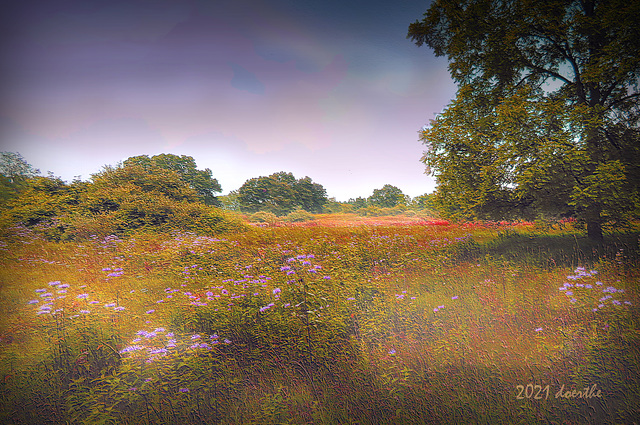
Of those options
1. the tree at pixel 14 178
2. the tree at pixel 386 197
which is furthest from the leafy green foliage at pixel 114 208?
the tree at pixel 386 197

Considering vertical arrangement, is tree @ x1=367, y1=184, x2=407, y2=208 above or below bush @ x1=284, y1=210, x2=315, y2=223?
above

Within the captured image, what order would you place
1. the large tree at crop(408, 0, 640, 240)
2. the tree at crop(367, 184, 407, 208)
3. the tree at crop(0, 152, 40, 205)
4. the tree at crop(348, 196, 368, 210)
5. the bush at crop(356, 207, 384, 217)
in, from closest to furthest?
the large tree at crop(408, 0, 640, 240), the tree at crop(0, 152, 40, 205), the bush at crop(356, 207, 384, 217), the tree at crop(348, 196, 368, 210), the tree at crop(367, 184, 407, 208)

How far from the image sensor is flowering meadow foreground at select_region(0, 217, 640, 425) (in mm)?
2252

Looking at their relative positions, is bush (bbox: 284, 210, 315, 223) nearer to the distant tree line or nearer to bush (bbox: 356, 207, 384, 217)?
bush (bbox: 356, 207, 384, 217)

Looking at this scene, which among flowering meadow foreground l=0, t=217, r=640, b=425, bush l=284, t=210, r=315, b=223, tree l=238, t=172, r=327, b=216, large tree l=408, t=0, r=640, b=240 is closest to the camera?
flowering meadow foreground l=0, t=217, r=640, b=425

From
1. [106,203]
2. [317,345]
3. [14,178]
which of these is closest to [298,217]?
[106,203]

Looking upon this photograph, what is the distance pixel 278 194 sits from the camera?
3619cm

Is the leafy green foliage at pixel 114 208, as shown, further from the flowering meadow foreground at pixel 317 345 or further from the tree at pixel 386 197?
the tree at pixel 386 197

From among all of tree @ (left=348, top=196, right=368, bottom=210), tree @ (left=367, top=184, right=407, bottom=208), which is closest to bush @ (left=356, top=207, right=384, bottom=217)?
tree @ (left=348, top=196, right=368, bottom=210)

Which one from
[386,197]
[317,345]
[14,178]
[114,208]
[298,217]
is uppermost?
[386,197]

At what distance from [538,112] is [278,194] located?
32964 millimetres

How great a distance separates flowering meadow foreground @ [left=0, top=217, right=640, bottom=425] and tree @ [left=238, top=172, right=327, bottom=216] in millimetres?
28909

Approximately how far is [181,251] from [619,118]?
12882mm

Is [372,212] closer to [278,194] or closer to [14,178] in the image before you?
[278,194]
